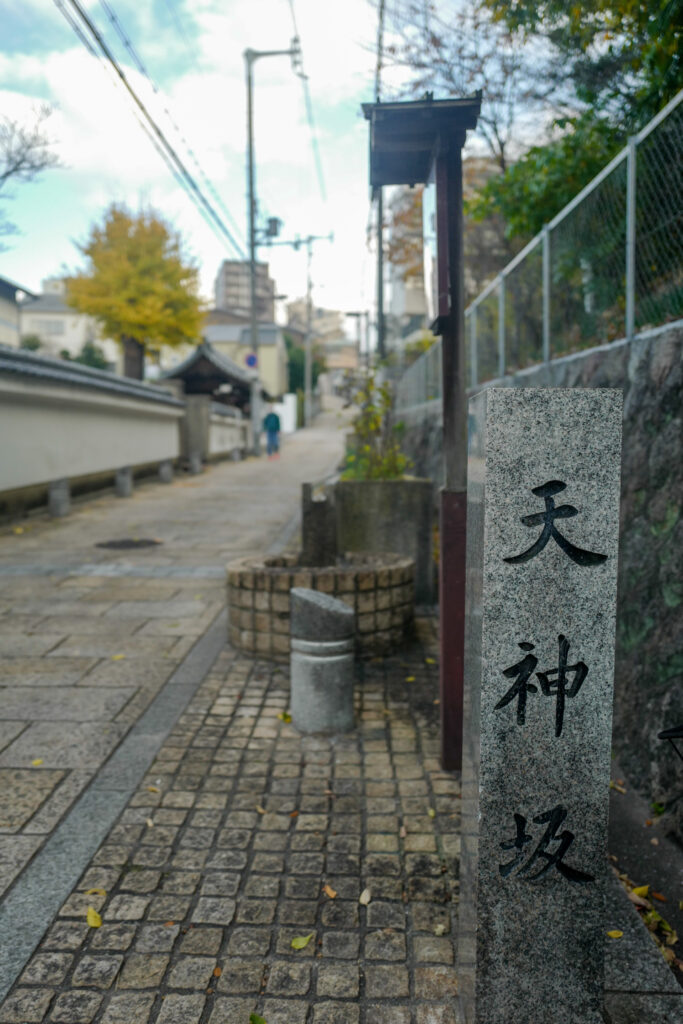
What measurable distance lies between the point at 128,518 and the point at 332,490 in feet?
22.0

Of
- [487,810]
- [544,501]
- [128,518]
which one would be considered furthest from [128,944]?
[128,518]

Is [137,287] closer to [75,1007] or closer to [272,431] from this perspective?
[272,431]

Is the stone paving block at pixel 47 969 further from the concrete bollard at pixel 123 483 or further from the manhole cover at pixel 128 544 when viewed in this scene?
the concrete bollard at pixel 123 483

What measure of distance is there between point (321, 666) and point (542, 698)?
88.1 inches

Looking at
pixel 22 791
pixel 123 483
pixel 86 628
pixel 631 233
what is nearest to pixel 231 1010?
pixel 22 791

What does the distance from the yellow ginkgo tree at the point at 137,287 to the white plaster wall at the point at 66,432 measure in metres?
10.9

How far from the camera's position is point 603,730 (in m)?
2.19

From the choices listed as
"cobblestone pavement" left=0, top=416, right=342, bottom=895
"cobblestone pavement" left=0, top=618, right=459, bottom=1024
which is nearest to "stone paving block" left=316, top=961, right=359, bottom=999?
"cobblestone pavement" left=0, top=618, right=459, bottom=1024

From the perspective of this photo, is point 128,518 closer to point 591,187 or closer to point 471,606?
point 591,187

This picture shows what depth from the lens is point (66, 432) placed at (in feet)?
42.3

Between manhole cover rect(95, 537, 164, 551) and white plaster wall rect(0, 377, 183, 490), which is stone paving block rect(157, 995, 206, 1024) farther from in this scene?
white plaster wall rect(0, 377, 183, 490)

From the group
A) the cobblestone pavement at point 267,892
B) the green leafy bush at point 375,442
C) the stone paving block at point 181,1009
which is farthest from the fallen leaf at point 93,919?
the green leafy bush at point 375,442

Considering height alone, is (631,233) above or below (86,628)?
above

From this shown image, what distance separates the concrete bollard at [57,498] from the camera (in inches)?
491
